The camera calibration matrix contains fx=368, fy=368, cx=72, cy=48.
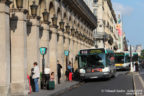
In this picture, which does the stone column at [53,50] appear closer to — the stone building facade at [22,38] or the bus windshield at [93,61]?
the stone building facade at [22,38]

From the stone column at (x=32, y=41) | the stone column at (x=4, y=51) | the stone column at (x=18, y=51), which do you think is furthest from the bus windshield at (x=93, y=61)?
the stone column at (x=4, y=51)

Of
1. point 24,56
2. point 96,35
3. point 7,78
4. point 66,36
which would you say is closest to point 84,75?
point 66,36

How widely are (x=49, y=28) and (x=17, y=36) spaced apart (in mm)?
7909

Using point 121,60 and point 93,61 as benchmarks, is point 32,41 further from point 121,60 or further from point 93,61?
point 121,60

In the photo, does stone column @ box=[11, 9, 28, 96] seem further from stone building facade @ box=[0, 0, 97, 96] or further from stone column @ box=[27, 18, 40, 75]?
stone column @ box=[27, 18, 40, 75]

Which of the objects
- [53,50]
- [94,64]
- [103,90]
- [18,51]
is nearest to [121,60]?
[94,64]

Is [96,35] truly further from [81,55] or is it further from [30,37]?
[30,37]

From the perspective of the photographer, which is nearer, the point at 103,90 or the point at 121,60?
the point at 103,90

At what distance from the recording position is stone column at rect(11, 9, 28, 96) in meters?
18.5

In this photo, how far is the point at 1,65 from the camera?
15.9 metres

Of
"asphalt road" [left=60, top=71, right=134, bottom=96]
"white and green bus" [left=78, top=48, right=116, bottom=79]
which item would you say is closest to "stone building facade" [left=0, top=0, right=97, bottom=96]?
"white and green bus" [left=78, top=48, right=116, bottom=79]

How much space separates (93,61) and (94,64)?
34 centimetres

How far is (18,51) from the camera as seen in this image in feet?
61.5

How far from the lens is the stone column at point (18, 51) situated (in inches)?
728
